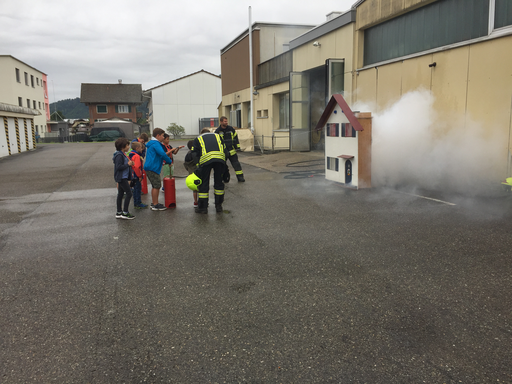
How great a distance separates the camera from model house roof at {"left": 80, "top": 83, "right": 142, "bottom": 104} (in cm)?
6512

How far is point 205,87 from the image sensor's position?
5084 cm

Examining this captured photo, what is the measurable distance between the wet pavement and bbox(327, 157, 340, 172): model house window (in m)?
2.87

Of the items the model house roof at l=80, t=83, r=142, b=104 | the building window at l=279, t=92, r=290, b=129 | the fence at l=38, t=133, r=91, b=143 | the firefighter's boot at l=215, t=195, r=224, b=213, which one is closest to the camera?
the firefighter's boot at l=215, t=195, r=224, b=213

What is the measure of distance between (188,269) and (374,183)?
6255mm

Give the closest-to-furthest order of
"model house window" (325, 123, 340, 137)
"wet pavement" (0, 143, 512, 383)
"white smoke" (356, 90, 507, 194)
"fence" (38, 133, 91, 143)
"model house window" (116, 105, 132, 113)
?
"wet pavement" (0, 143, 512, 383) < "white smoke" (356, 90, 507, 194) < "model house window" (325, 123, 340, 137) < "fence" (38, 133, 91, 143) < "model house window" (116, 105, 132, 113)

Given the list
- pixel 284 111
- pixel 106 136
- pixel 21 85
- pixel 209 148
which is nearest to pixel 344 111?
pixel 209 148

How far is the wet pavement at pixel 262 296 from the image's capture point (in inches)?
106

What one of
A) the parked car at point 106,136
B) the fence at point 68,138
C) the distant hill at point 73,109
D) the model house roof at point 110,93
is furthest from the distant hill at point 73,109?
the parked car at point 106,136

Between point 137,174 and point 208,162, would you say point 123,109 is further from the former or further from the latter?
point 208,162

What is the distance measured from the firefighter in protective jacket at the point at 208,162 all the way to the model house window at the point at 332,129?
3624 mm

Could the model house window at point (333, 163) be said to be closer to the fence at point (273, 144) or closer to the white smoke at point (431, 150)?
the white smoke at point (431, 150)

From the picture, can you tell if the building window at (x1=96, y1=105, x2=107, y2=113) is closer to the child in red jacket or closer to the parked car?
the parked car

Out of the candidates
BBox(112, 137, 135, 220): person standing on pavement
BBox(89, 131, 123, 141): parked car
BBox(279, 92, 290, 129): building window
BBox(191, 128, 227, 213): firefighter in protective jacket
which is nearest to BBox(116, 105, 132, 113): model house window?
BBox(89, 131, 123, 141): parked car

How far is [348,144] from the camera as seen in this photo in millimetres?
9430
